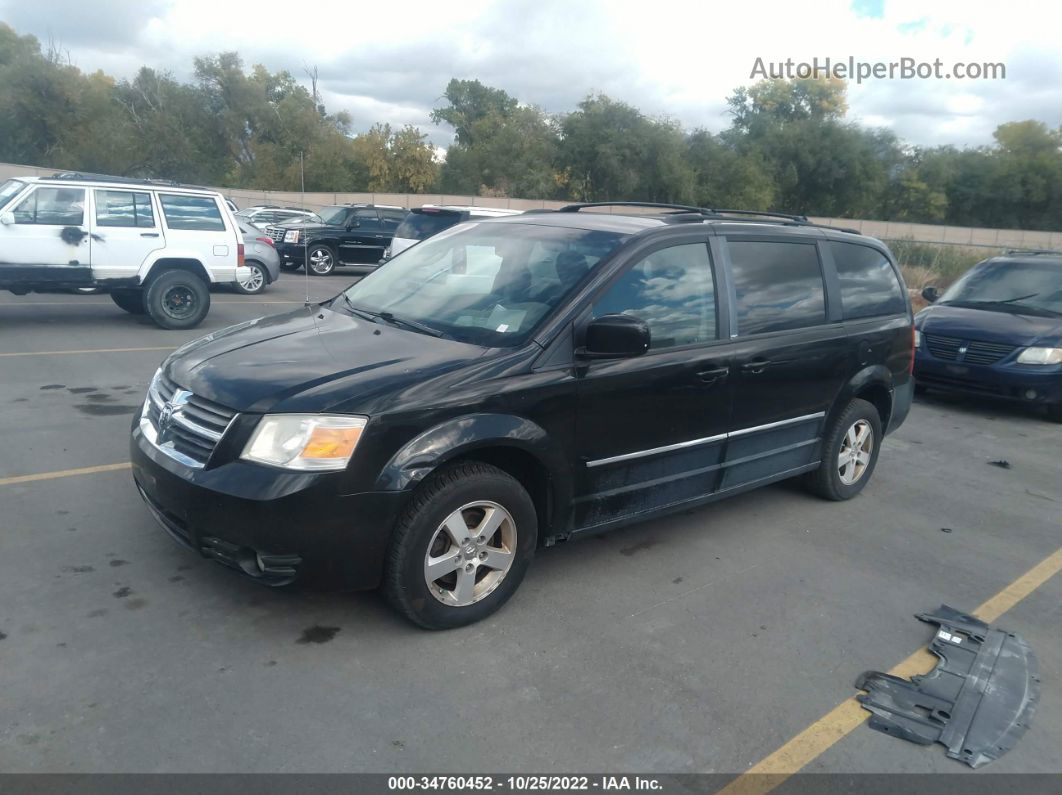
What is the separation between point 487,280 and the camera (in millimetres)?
4480

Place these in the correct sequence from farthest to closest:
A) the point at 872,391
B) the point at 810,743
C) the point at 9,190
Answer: the point at 9,190, the point at 872,391, the point at 810,743

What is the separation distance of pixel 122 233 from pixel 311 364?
8.05 meters

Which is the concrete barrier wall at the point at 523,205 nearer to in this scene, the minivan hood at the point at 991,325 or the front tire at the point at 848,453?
the minivan hood at the point at 991,325

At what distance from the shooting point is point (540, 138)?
1938 inches

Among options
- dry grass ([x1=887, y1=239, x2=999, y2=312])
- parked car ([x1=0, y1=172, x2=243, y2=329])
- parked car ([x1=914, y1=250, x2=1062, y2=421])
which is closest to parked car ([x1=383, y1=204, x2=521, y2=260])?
parked car ([x1=0, y1=172, x2=243, y2=329])

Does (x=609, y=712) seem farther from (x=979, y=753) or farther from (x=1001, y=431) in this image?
(x=1001, y=431)

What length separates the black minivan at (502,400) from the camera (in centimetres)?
338

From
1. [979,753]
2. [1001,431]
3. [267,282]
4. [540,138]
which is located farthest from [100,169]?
[979,753]

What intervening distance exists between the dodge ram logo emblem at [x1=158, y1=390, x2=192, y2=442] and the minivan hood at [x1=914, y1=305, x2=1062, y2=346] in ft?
26.6

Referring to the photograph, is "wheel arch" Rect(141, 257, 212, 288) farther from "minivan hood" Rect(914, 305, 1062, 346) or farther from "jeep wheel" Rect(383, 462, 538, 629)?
"minivan hood" Rect(914, 305, 1062, 346)

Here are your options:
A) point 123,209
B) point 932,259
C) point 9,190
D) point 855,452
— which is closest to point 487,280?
point 855,452

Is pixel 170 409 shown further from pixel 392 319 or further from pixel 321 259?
pixel 321 259

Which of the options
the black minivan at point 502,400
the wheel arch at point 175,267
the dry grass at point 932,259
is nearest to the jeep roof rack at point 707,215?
the black minivan at point 502,400

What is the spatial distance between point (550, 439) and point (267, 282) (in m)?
12.9
